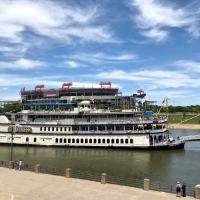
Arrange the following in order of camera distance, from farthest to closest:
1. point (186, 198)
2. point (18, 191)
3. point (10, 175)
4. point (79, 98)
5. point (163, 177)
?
point (79, 98) < point (163, 177) < point (10, 175) < point (18, 191) < point (186, 198)

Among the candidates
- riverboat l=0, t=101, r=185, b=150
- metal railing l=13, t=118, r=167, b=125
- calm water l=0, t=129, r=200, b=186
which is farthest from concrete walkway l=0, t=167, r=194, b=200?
metal railing l=13, t=118, r=167, b=125

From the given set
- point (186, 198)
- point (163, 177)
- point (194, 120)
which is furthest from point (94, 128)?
point (194, 120)

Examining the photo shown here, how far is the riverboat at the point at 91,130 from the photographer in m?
43.1

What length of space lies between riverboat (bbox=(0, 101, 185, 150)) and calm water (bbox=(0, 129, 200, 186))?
1.72 metres

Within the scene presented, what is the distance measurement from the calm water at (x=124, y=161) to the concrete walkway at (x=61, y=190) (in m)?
7.42

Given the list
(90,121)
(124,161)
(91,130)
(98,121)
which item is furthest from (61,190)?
(90,121)

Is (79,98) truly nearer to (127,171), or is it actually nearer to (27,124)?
(27,124)

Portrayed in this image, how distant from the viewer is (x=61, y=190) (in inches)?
794

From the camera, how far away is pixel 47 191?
1995 centimetres

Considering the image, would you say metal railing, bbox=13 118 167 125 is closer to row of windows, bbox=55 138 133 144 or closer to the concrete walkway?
row of windows, bbox=55 138 133 144

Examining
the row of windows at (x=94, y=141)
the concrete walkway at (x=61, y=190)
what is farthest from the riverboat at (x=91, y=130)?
the concrete walkway at (x=61, y=190)

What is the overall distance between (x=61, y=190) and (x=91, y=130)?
2617 cm

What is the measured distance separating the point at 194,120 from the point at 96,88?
7270 centimetres

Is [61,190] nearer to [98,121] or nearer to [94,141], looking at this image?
[94,141]
